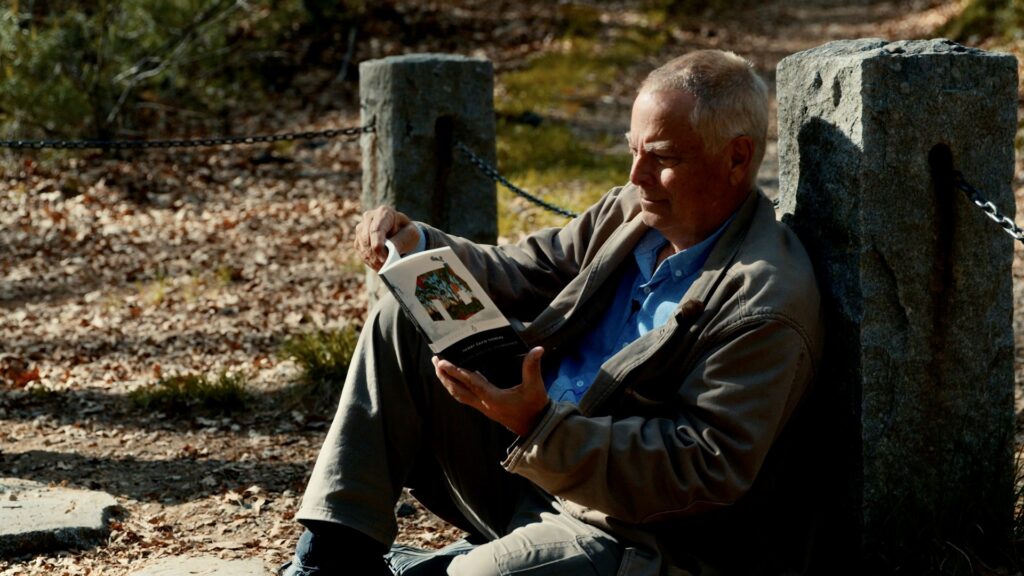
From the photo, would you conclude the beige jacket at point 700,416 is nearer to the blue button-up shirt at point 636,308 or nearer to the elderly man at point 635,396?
the elderly man at point 635,396

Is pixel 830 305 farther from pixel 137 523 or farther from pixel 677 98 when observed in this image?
pixel 137 523

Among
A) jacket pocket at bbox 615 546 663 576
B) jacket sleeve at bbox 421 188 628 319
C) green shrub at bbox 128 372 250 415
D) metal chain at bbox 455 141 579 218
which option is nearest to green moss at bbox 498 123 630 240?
metal chain at bbox 455 141 579 218

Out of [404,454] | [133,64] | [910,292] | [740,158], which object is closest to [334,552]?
[404,454]

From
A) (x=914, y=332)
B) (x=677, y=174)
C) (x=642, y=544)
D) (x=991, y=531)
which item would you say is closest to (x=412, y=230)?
(x=677, y=174)

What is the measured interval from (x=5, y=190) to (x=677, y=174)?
8091 mm

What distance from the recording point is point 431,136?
18.1 ft

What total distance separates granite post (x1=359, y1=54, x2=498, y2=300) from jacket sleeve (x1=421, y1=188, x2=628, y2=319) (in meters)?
1.98

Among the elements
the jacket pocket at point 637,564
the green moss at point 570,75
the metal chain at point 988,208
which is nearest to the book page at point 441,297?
the jacket pocket at point 637,564

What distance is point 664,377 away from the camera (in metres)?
2.83

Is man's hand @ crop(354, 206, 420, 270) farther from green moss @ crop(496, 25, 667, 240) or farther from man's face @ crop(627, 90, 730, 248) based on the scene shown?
green moss @ crop(496, 25, 667, 240)

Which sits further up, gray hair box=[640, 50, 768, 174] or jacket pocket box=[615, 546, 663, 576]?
gray hair box=[640, 50, 768, 174]

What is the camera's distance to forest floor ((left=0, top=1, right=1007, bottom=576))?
440cm

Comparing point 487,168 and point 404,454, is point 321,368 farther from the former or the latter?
point 404,454

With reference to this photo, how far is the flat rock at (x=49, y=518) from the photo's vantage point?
3893mm
